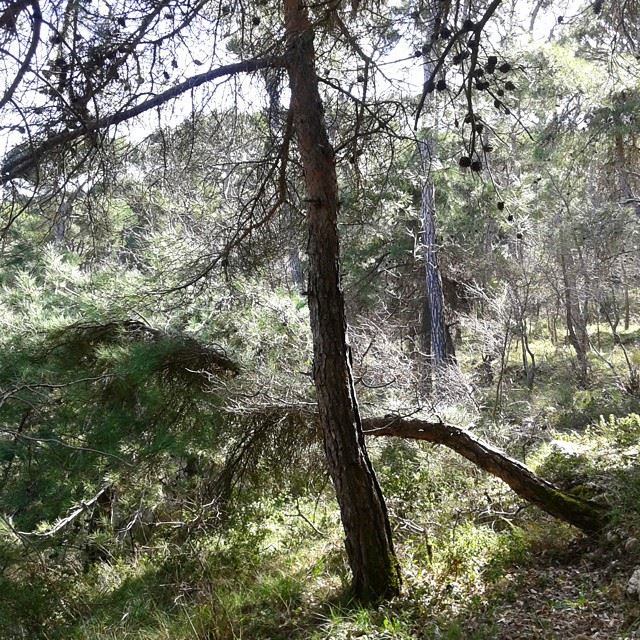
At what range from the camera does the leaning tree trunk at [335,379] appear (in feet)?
13.6

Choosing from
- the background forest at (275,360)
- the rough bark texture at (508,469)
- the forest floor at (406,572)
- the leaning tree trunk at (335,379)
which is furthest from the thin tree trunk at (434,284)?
the leaning tree trunk at (335,379)

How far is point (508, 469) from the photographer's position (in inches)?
197

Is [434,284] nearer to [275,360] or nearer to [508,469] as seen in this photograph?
[275,360]

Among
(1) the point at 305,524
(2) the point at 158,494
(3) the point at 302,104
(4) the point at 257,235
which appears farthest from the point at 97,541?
(3) the point at 302,104

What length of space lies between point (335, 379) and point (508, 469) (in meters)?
1.98

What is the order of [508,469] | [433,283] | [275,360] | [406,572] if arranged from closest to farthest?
[406,572], [508,469], [275,360], [433,283]

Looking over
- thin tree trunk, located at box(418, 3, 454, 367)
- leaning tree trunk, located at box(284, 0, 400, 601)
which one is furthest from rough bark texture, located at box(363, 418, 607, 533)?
thin tree trunk, located at box(418, 3, 454, 367)

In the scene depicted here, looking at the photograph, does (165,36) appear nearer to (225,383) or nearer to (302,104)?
(302,104)

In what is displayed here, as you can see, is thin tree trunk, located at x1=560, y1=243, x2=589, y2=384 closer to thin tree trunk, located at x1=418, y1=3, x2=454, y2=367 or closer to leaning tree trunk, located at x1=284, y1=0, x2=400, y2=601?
thin tree trunk, located at x1=418, y1=3, x2=454, y2=367

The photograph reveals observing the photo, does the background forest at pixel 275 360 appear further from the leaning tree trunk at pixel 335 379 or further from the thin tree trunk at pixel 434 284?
the thin tree trunk at pixel 434 284

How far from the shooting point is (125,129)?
13.3 feet

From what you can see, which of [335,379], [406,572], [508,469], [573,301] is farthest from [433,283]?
[335,379]

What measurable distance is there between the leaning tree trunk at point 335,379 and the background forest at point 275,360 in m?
0.02

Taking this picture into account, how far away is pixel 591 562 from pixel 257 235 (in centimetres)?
375
